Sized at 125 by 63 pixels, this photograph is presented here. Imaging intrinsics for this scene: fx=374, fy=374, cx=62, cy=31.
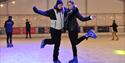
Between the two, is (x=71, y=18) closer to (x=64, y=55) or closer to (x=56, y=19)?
(x=56, y=19)

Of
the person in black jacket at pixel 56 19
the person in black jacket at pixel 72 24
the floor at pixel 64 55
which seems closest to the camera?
the person in black jacket at pixel 56 19

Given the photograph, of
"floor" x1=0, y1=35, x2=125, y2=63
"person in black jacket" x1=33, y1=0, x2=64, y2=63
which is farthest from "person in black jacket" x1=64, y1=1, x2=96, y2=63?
"floor" x1=0, y1=35, x2=125, y2=63

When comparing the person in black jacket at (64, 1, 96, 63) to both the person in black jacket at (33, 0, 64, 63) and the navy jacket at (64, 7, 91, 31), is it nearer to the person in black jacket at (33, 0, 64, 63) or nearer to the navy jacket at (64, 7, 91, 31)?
the navy jacket at (64, 7, 91, 31)

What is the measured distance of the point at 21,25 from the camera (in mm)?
36125

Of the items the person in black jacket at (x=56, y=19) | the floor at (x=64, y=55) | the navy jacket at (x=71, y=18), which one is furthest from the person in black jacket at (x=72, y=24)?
the floor at (x=64, y=55)

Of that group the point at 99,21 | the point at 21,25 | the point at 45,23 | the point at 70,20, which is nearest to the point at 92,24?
the point at 99,21

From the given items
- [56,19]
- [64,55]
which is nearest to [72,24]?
[56,19]

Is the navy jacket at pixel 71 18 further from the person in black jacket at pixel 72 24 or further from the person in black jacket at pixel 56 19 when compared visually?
the person in black jacket at pixel 56 19

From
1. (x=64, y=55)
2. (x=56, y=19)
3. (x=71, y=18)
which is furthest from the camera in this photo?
(x=64, y=55)

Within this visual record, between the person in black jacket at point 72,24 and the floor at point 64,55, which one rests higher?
the person in black jacket at point 72,24

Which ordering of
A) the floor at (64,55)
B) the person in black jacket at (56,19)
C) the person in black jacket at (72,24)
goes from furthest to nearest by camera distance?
the floor at (64,55) → the person in black jacket at (72,24) → the person in black jacket at (56,19)

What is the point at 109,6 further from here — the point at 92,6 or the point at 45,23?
the point at 45,23

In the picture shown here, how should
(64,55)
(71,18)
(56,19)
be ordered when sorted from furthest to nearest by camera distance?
(64,55), (71,18), (56,19)

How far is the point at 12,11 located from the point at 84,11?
7.08m
